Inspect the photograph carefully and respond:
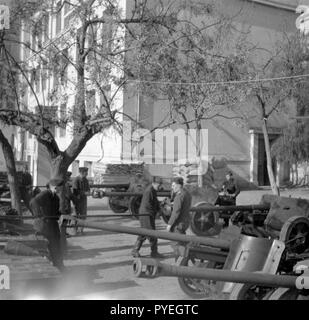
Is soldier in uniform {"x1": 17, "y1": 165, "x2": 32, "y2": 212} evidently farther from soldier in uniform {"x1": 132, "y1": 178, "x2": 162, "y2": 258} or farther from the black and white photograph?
soldier in uniform {"x1": 132, "y1": 178, "x2": 162, "y2": 258}

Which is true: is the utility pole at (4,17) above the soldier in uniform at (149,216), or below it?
above

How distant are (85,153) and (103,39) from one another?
12.8 m

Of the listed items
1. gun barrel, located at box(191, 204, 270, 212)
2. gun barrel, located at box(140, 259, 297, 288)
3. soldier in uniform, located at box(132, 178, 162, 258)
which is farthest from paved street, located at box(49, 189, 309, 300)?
gun barrel, located at box(140, 259, 297, 288)

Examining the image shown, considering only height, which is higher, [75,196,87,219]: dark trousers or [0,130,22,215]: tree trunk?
[0,130,22,215]: tree trunk

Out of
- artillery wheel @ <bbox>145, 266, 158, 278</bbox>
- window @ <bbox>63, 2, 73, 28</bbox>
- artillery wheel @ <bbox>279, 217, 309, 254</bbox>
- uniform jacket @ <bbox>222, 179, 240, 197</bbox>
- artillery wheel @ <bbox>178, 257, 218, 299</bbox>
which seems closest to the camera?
artillery wheel @ <bbox>145, 266, 158, 278</bbox>

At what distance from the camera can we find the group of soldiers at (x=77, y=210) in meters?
7.55

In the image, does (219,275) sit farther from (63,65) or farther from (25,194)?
(25,194)

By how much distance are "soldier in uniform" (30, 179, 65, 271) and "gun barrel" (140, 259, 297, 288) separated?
3.99 metres

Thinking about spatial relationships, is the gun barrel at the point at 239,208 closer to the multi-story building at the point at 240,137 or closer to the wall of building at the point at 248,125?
the multi-story building at the point at 240,137

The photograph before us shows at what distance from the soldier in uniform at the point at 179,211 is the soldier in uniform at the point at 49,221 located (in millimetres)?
2054

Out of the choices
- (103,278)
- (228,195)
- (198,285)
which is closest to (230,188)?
(228,195)

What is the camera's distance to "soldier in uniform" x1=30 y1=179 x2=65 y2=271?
7.52 metres

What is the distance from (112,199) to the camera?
15188 mm

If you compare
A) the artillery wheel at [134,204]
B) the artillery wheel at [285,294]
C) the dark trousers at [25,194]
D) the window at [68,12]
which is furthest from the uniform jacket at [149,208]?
the window at [68,12]
